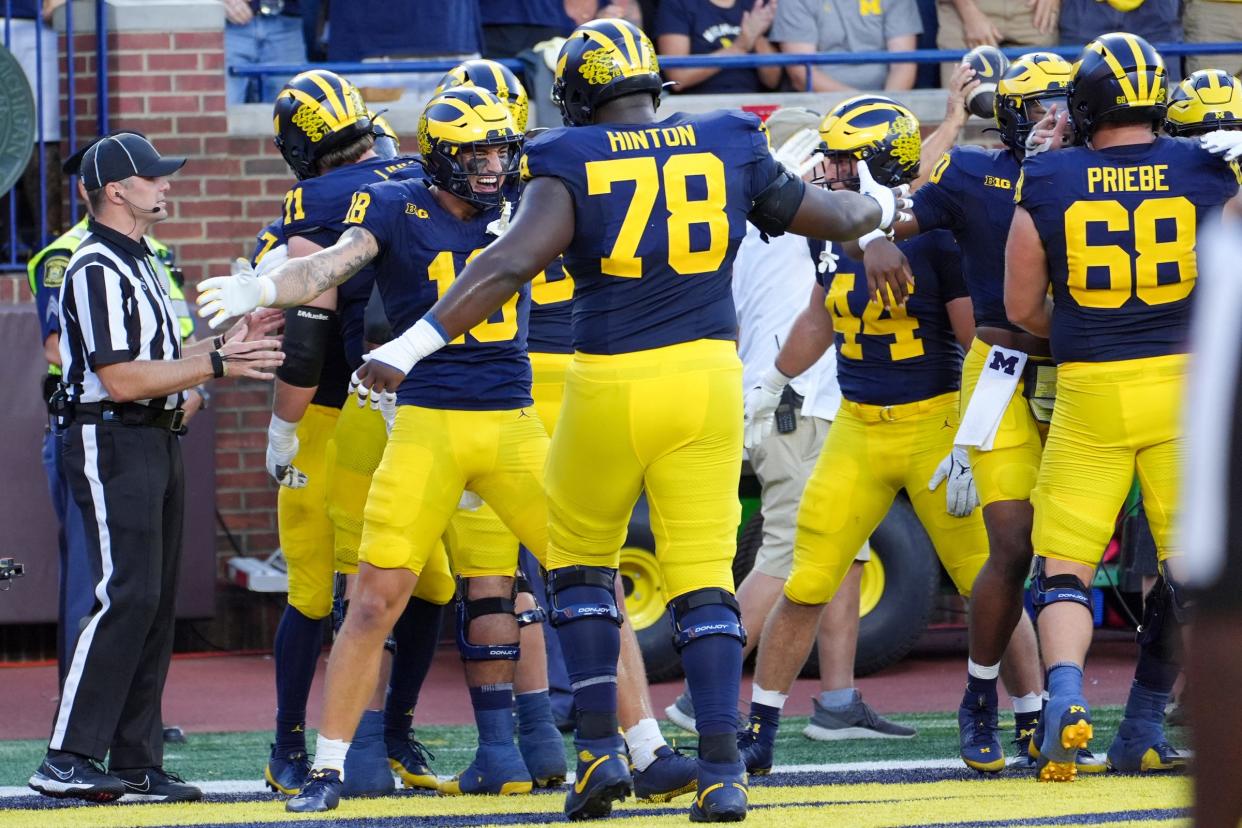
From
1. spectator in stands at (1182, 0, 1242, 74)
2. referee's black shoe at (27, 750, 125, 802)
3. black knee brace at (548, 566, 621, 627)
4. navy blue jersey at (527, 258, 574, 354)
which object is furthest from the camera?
spectator in stands at (1182, 0, 1242, 74)

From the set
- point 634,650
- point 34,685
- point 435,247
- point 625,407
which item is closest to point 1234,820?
point 625,407

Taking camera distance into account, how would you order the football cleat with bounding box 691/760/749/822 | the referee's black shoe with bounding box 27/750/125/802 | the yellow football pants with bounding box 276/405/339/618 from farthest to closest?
the yellow football pants with bounding box 276/405/339/618 < the referee's black shoe with bounding box 27/750/125/802 < the football cleat with bounding box 691/760/749/822

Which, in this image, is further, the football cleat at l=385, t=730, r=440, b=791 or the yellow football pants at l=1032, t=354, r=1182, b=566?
the football cleat at l=385, t=730, r=440, b=791

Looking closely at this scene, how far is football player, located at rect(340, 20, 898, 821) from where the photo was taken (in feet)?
16.0

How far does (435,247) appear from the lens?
558cm

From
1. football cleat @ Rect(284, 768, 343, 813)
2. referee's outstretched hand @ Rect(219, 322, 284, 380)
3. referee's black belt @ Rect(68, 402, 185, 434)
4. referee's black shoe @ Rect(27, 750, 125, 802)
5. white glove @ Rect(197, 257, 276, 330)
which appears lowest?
referee's black shoe @ Rect(27, 750, 125, 802)

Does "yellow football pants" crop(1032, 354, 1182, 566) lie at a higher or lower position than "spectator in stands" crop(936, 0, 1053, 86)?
lower

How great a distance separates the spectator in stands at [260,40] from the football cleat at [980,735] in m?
5.79

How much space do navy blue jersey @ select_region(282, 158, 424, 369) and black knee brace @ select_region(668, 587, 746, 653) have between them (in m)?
1.54

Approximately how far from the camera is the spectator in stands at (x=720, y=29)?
10531 mm

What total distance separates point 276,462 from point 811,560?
1.77 meters

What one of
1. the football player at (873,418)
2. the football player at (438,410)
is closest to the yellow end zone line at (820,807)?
the football player at (438,410)

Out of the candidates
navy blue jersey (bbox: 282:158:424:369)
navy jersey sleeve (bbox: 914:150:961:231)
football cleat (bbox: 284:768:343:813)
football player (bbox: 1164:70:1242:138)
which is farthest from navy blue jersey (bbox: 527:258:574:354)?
football player (bbox: 1164:70:1242:138)

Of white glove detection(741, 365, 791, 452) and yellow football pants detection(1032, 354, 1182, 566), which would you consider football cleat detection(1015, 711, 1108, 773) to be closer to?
yellow football pants detection(1032, 354, 1182, 566)
